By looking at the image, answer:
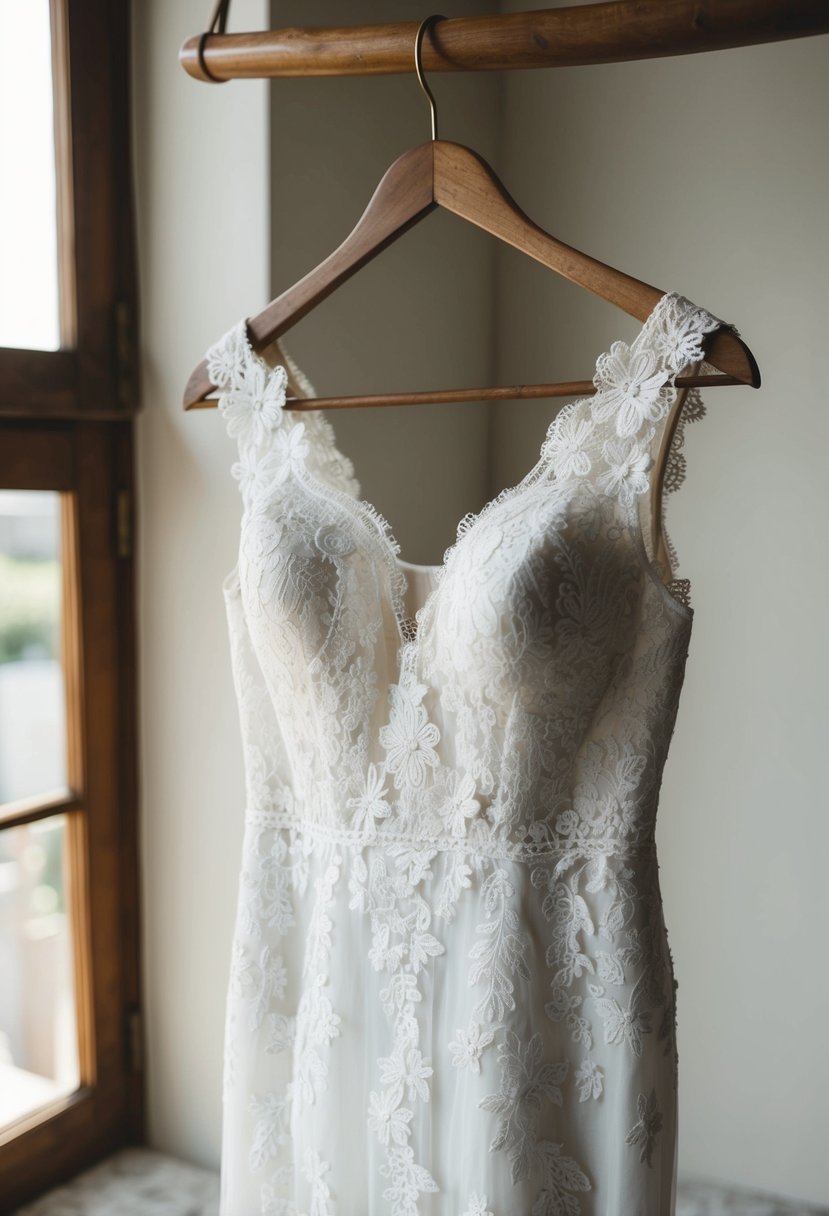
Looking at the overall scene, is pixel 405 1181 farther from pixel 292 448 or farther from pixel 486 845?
pixel 292 448

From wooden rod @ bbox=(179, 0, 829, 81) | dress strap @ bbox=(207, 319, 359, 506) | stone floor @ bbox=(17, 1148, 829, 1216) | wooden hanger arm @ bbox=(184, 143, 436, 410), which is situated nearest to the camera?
wooden rod @ bbox=(179, 0, 829, 81)

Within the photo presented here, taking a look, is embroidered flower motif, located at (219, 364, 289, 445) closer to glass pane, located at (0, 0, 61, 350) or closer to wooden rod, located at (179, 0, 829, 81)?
wooden rod, located at (179, 0, 829, 81)

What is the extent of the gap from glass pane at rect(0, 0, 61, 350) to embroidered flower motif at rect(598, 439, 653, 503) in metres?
0.90

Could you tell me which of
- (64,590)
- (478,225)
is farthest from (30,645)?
(478,225)

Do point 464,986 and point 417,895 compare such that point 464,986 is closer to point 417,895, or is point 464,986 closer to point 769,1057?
point 417,895

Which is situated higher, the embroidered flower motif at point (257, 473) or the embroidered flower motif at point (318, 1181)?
the embroidered flower motif at point (257, 473)

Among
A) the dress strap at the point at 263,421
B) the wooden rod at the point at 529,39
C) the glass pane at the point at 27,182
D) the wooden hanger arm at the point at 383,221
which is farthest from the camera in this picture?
the glass pane at the point at 27,182

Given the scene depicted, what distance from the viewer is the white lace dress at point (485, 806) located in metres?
1.04

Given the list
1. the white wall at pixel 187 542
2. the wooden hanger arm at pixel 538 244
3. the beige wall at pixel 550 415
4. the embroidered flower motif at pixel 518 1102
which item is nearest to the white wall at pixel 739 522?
the beige wall at pixel 550 415

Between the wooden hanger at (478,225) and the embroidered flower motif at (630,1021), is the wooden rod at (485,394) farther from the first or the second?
the embroidered flower motif at (630,1021)

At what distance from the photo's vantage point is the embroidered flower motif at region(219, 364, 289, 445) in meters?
1.21

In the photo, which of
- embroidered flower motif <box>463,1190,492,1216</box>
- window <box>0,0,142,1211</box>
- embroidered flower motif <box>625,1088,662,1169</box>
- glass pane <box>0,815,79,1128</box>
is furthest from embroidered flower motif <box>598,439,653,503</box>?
glass pane <box>0,815,79,1128</box>

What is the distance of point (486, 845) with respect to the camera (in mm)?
1104

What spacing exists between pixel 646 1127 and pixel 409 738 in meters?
0.46
